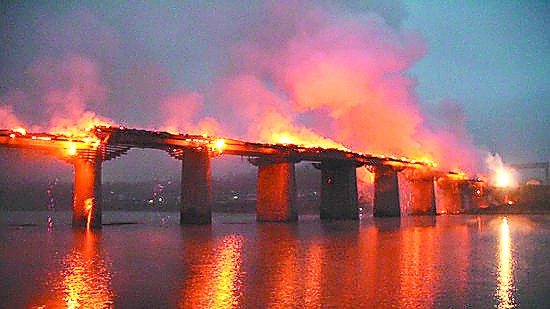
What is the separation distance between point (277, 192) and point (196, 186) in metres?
15.1

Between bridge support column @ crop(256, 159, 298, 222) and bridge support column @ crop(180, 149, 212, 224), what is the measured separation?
13125mm

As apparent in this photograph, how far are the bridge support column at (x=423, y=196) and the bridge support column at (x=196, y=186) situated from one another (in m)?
65.8

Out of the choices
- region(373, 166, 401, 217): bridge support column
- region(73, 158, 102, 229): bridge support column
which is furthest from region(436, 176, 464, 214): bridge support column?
region(73, 158, 102, 229): bridge support column

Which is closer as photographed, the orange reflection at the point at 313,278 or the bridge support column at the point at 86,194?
the orange reflection at the point at 313,278

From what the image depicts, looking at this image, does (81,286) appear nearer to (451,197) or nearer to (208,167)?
(208,167)

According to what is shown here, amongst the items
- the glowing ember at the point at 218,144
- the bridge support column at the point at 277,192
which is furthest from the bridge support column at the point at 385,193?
the glowing ember at the point at 218,144

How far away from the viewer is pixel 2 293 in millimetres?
14992

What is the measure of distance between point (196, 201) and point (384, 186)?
4836 cm

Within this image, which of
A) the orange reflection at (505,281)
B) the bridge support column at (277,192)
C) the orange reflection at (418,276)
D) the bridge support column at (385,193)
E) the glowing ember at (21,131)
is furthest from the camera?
the bridge support column at (385,193)

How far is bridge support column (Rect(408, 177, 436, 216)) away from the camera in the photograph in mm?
113438

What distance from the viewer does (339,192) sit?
87.9 m

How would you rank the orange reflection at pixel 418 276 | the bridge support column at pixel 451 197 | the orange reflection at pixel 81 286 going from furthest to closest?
the bridge support column at pixel 451 197
the orange reflection at pixel 418 276
the orange reflection at pixel 81 286

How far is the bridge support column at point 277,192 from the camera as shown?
7169 cm

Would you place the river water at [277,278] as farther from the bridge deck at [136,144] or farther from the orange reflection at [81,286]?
the bridge deck at [136,144]
